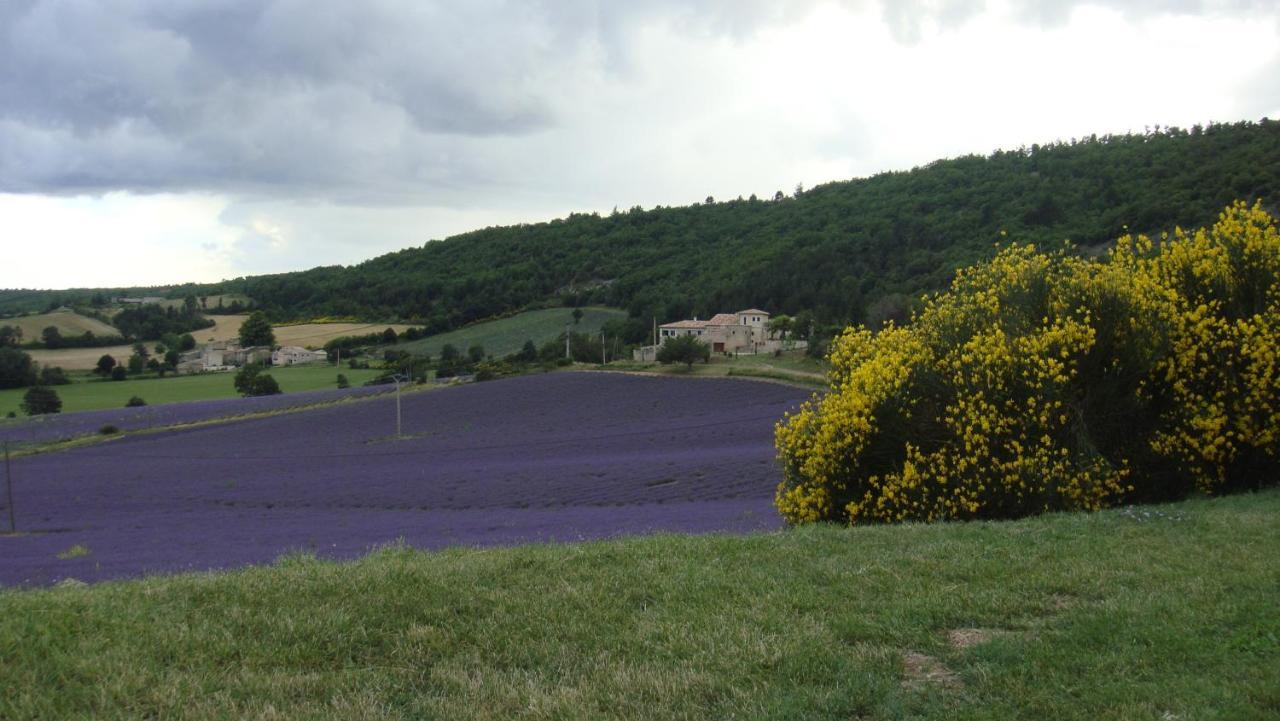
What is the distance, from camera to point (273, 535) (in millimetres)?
19250

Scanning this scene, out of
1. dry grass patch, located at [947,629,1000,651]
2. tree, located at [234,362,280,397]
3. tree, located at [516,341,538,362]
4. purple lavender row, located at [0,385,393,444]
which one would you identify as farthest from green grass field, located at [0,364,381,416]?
dry grass patch, located at [947,629,1000,651]

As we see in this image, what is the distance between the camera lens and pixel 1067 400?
13539 millimetres

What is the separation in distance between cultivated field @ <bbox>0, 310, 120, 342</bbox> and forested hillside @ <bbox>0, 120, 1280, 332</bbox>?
79.6 feet

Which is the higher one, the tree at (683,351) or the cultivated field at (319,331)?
the cultivated field at (319,331)

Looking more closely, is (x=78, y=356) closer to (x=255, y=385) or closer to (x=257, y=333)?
(x=257, y=333)

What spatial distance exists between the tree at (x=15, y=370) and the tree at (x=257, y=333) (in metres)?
25.5

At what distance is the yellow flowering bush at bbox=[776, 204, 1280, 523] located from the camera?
13.0 metres

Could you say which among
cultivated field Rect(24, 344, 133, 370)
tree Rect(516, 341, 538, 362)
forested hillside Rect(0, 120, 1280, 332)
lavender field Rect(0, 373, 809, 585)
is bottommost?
lavender field Rect(0, 373, 809, 585)

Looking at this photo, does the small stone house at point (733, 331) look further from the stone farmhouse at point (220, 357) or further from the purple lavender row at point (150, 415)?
the stone farmhouse at point (220, 357)

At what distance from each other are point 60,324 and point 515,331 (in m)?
39.9

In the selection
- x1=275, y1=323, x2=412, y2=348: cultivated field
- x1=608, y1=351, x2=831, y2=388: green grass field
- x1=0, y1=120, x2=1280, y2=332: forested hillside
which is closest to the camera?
x1=608, y1=351, x2=831, y2=388: green grass field

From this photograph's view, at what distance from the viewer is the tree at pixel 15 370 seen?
6719 centimetres

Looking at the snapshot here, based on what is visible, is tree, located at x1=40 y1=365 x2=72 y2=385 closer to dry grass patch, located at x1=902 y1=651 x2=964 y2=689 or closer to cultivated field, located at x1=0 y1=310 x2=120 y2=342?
cultivated field, located at x1=0 y1=310 x2=120 y2=342

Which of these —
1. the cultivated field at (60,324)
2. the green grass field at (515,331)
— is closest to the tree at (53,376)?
A: the cultivated field at (60,324)
